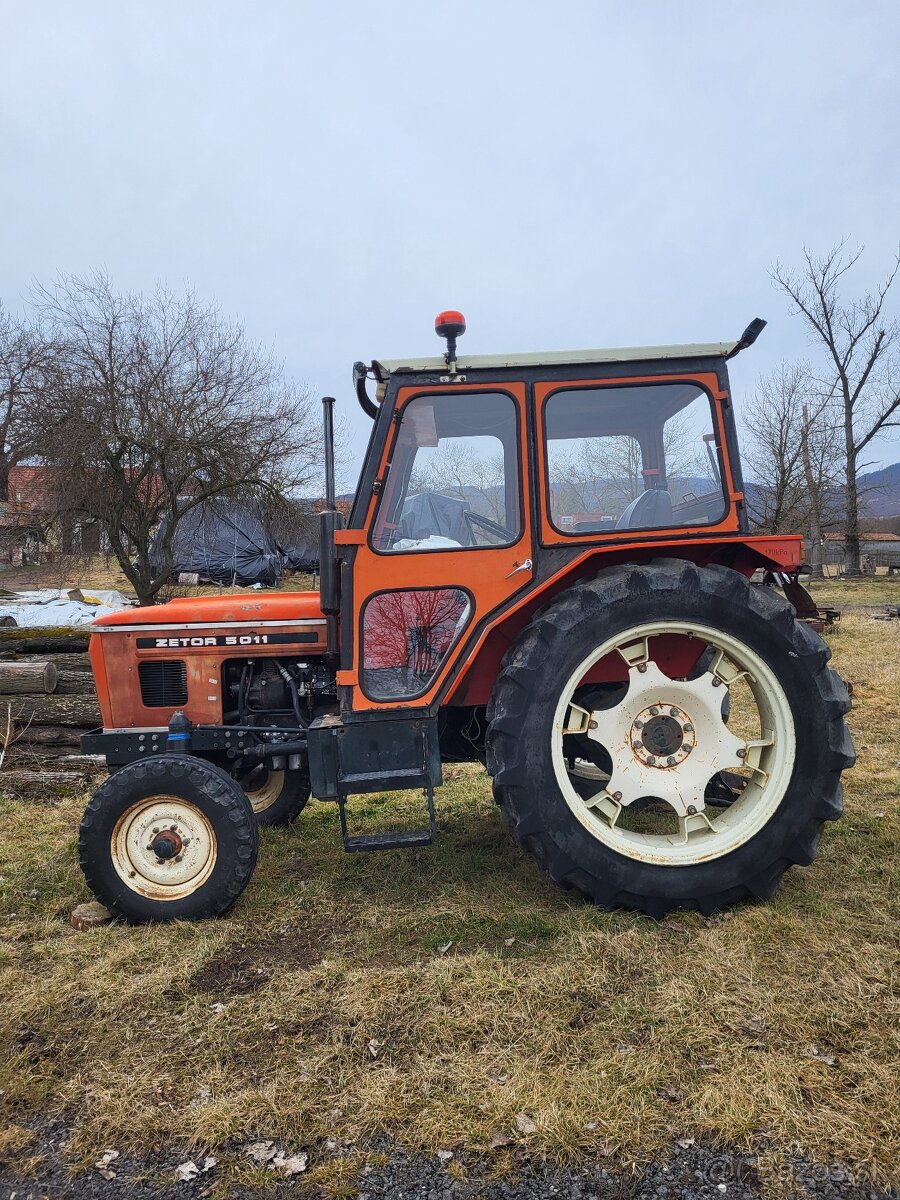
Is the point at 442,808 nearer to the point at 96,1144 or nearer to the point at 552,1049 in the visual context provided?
the point at 552,1049

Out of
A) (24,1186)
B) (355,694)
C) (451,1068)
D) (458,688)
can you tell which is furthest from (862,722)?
(24,1186)

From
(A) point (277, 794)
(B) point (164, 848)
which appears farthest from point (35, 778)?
(B) point (164, 848)

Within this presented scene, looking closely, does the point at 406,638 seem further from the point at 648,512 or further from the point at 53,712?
the point at 53,712

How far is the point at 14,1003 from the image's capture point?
2740 millimetres

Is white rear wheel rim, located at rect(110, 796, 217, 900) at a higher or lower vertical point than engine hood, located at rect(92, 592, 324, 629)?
lower

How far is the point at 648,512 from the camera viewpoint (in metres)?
3.46

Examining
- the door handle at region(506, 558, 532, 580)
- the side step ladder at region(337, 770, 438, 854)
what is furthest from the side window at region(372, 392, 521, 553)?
the side step ladder at region(337, 770, 438, 854)

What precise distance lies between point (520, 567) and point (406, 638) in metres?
0.59

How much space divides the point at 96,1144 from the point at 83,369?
13372 mm

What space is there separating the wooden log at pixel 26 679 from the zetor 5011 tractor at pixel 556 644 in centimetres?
276

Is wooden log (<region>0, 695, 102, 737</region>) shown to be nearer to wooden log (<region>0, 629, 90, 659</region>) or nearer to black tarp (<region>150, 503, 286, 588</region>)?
wooden log (<region>0, 629, 90, 659</region>)

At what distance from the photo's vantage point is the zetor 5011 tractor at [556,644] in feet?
10.4

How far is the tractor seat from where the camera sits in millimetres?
3441

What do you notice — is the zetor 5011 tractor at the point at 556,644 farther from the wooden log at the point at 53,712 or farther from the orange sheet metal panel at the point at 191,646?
the wooden log at the point at 53,712
